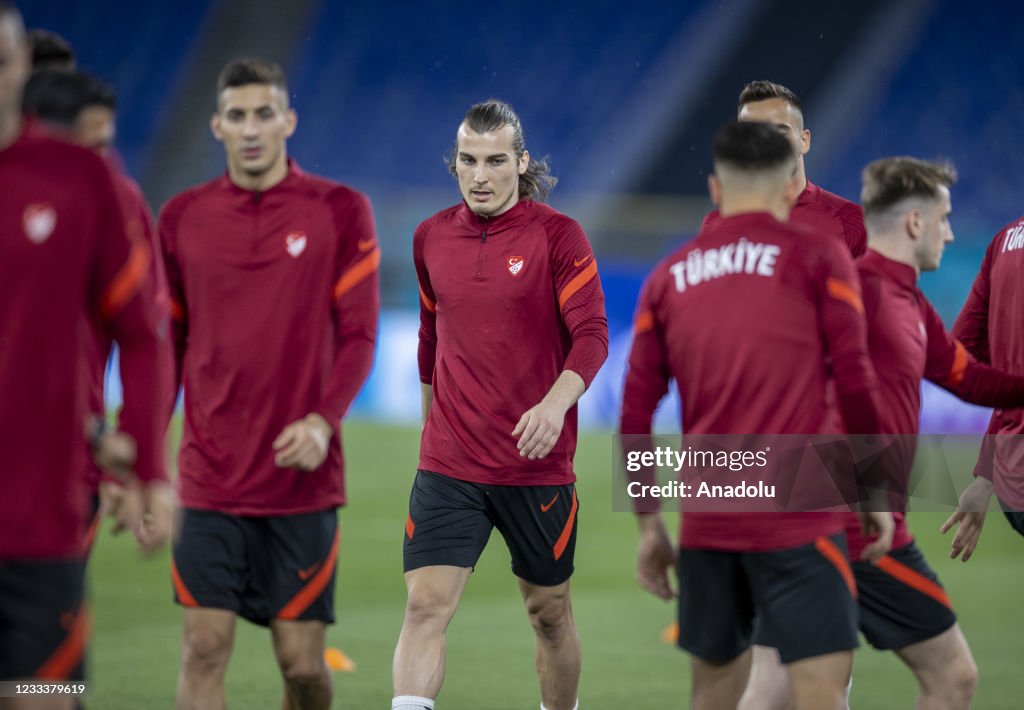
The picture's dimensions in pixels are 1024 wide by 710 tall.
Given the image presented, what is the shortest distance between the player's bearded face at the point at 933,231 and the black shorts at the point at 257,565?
2103 millimetres

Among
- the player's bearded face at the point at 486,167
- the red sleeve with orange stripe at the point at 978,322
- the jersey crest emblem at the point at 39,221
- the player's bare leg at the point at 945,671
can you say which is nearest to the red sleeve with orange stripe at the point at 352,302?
the player's bearded face at the point at 486,167

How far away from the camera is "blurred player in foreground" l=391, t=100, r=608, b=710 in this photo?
16.5 ft

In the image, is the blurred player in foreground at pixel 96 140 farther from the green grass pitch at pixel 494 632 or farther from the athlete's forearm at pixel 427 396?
the green grass pitch at pixel 494 632

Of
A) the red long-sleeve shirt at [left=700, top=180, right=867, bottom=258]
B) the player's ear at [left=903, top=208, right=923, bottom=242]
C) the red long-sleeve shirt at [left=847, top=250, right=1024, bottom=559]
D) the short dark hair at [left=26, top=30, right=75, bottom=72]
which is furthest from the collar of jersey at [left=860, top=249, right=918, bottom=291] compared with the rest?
the short dark hair at [left=26, top=30, right=75, bottom=72]

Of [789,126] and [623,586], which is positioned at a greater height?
[789,126]

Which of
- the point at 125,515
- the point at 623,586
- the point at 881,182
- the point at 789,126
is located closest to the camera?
the point at 125,515

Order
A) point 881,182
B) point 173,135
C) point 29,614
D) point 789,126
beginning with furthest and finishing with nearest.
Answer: point 173,135 → point 789,126 → point 881,182 → point 29,614

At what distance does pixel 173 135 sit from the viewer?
20094 millimetres

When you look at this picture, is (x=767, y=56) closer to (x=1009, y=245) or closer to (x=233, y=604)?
(x=1009, y=245)

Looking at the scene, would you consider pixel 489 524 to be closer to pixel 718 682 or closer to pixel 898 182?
pixel 718 682

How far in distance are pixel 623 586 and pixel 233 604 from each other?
483 cm

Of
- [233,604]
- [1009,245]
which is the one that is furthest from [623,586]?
[233,604]

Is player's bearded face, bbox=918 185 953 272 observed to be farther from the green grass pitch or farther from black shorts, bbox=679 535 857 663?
the green grass pitch

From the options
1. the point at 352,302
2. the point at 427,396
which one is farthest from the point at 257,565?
the point at 427,396
